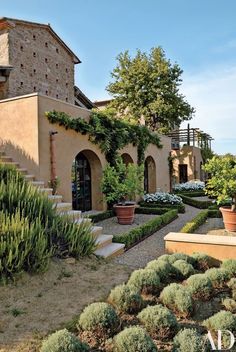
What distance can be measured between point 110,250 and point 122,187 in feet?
15.2

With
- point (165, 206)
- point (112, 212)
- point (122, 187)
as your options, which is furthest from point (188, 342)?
point (165, 206)

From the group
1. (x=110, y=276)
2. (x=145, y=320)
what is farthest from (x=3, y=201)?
(x=145, y=320)

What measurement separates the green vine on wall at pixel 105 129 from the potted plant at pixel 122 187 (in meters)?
0.86

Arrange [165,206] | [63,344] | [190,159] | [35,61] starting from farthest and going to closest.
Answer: [190,159], [35,61], [165,206], [63,344]

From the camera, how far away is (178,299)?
12.8 ft

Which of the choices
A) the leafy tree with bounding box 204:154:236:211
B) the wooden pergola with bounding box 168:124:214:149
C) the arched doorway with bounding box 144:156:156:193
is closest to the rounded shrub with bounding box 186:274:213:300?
the leafy tree with bounding box 204:154:236:211

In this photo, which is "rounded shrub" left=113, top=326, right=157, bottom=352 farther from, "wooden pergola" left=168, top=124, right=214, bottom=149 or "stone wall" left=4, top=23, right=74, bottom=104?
"wooden pergola" left=168, top=124, right=214, bottom=149

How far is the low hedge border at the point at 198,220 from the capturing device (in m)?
9.16

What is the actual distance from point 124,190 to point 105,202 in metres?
1.40

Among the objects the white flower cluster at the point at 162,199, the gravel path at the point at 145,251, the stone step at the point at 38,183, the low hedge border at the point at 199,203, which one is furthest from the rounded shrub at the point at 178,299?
the low hedge border at the point at 199,203

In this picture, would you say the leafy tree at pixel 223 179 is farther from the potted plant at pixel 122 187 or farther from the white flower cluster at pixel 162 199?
the white flower cluster at pixel 162 199

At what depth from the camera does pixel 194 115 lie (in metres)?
27.9

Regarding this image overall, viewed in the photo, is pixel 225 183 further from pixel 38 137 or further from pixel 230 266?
pixel 38 137

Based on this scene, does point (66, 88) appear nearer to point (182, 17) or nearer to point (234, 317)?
point (182, 17)
